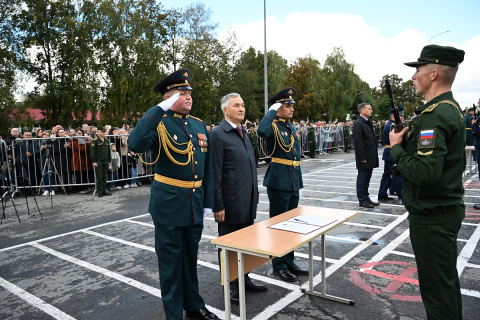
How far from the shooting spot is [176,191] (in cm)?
337

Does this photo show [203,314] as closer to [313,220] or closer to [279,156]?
[313,220]

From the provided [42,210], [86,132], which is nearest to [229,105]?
[42,210]

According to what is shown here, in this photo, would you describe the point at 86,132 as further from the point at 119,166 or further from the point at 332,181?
the point at 332,181

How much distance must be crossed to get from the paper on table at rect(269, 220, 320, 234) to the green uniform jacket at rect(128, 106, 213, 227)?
0.75 metres

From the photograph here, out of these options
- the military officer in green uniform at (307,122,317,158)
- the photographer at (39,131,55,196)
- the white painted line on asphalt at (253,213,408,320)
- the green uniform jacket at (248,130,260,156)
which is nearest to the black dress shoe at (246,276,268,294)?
the white painted line on asphalt at (253,213,408,320)

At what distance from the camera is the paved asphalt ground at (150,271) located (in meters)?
3.72

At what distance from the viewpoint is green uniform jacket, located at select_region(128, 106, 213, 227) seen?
10.5ft

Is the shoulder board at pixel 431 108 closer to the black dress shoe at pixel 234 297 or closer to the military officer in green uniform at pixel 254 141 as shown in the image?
the black dress shoe at pixel 234 297

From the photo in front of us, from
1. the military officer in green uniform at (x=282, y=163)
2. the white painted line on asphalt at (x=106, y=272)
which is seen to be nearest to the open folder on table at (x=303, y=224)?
the military officer in green uniform at (x=282, y=163)

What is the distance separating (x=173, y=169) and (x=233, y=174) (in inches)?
30.9

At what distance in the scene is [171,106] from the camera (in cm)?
326

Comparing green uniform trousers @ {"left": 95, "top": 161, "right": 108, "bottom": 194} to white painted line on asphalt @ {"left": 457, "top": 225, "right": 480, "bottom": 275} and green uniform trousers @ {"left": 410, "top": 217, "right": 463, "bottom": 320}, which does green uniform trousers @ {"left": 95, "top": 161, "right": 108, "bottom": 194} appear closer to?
white painted line on asphalt @ {"left": 457, "top": 225, "right": 480, "bottom": 275}

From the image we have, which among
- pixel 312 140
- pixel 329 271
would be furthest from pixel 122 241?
pixel 312 140

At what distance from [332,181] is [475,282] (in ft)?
25.7
